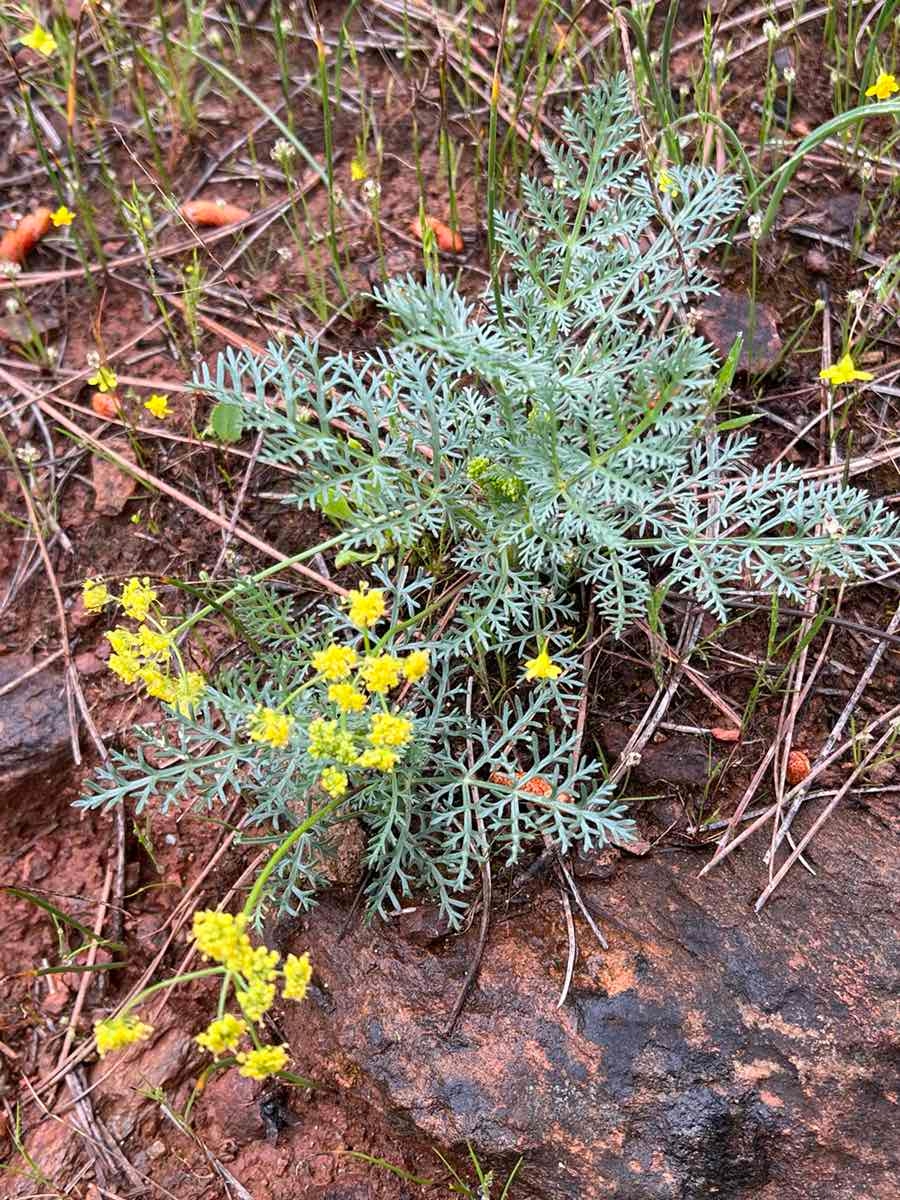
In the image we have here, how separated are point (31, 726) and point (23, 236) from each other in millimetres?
1779

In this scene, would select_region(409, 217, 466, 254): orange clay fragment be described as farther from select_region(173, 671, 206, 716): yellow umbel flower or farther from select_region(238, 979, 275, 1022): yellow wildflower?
select_region(238, 979, 275, 1022): yellow wildflower

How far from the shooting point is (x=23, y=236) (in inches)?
144

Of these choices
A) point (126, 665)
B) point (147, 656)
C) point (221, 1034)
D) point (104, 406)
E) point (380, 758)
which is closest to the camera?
point (221, 1034)

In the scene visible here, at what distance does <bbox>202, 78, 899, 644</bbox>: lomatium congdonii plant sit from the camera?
2451 millimetres

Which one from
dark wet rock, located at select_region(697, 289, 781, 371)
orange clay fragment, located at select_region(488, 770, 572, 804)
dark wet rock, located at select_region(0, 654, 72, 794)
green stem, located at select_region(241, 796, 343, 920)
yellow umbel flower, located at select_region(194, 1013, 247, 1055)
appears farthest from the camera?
dark wet rock, located at select_region(697, 289, 781, 371)

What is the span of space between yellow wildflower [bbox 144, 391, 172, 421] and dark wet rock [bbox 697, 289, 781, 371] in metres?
1.65

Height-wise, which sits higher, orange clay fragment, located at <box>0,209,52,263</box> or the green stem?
orange clay fragment, located at <box>0,209,52,263</box>

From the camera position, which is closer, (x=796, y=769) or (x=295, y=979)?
(x=295, y=979)

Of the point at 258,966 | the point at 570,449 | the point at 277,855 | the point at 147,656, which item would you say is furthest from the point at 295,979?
the point at 570,449

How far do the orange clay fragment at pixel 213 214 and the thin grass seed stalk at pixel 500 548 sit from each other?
4.01 ft

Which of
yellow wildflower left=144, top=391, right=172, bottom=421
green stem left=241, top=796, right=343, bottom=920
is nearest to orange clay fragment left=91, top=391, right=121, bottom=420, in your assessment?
yellow wildflower left=144, top=391, right=172, bottom=421

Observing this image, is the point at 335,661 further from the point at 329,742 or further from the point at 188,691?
the point at 188,691

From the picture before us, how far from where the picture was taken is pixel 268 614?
2.90 m

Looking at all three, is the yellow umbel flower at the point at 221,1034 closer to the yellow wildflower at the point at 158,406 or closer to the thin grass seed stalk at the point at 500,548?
the thin grass seed stalk at the point at 500,548
